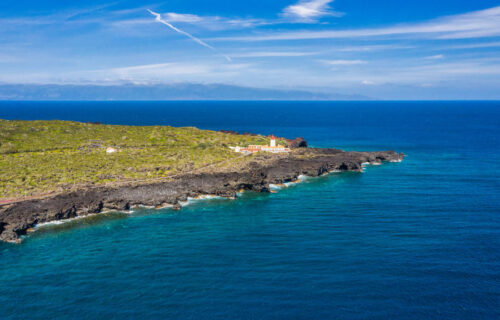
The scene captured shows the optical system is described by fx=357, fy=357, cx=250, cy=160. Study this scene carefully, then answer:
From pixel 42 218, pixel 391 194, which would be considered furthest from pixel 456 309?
pixel 42 218

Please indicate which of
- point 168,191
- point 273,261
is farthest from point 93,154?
point 273,261

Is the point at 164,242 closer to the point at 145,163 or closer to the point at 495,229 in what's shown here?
the point at 145,163

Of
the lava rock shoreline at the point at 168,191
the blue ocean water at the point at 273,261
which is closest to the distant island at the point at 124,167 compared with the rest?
the lava rock shoreline at the point at 168,191

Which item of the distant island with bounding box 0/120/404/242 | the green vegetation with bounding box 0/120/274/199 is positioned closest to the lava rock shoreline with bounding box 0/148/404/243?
the distant island with bounding box 0/120/404/242

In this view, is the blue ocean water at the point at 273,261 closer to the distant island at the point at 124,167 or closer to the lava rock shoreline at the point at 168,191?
the lava rock shoreline at the point at 168,191

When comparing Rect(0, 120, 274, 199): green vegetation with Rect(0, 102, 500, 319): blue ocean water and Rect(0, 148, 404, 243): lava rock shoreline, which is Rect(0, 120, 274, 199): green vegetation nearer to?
Rect(0, 148, 404, 243): lava rock shoreline

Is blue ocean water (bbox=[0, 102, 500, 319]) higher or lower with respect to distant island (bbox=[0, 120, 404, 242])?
lower
